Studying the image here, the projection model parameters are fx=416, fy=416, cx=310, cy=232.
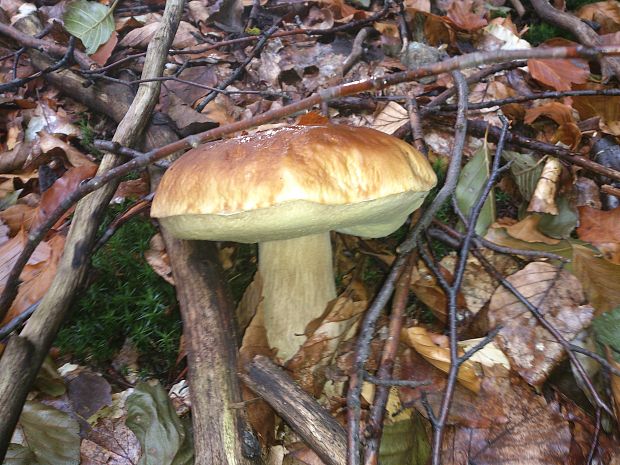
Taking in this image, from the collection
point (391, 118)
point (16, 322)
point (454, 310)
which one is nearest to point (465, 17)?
point (391, 118)

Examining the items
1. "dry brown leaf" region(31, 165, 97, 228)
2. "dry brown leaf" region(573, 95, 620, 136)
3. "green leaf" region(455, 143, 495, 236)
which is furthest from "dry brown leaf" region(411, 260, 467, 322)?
"dry brown leaf" region(31, 165, 97, 228)

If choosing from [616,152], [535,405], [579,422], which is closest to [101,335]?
[535,405]

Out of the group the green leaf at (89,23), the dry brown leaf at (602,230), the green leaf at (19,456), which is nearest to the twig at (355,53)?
the green leaf at (89,23)

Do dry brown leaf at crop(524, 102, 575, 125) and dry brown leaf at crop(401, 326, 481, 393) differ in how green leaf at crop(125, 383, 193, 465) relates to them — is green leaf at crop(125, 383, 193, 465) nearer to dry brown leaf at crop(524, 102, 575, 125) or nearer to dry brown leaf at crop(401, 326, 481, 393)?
dry brown leaf at crop(401, 326, 481, 393)

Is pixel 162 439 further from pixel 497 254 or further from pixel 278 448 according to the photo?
pixel 497 254

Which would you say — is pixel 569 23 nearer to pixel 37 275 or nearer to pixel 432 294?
pixel 432 294
